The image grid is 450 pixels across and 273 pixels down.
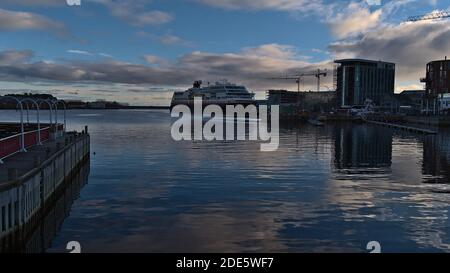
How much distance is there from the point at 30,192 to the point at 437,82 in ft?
565

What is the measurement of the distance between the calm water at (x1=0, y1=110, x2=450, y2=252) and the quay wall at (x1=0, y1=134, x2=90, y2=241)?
1.65 metres

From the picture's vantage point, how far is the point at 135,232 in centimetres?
1991

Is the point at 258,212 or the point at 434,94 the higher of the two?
the point at 434,94

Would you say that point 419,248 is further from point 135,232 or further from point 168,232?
point 135,232

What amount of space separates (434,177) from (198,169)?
20.5 metres

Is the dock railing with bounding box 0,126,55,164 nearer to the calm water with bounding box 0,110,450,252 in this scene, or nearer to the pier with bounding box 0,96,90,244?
the pier with bounding box 0,96,90,244

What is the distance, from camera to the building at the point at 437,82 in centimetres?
15975

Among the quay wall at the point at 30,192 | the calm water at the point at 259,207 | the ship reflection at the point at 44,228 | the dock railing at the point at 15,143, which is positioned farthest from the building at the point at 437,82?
the ship reflection at the point at 44,228

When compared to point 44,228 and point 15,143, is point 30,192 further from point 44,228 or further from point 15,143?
point 15,143

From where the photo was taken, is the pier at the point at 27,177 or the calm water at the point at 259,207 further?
the calm water at the point at 259,207

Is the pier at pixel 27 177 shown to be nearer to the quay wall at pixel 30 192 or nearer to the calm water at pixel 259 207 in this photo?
the quay wall at pixel 30 192

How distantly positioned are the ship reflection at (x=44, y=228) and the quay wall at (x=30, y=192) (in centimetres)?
31
